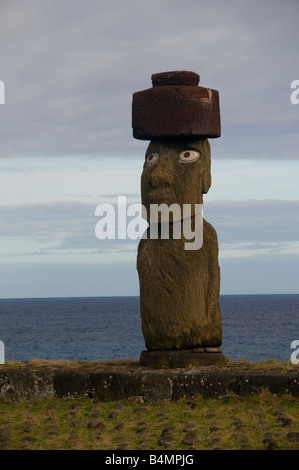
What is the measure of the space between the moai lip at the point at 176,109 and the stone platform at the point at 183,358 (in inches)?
148

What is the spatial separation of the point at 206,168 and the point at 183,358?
11.0 ft

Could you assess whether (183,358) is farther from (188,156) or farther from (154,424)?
(188,156)

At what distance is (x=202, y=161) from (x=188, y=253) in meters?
1.64

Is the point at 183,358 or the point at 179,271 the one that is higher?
the point at 179,271

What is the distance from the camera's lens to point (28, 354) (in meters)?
46.3

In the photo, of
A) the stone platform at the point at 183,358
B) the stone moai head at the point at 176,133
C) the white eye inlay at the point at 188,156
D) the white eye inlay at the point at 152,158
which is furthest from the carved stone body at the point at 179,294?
the white eye inlay at the point at 152,158

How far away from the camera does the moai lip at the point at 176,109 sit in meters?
12.3

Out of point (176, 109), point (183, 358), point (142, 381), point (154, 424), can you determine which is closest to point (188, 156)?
point (176, 109)

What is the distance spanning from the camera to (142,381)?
37.4 ft

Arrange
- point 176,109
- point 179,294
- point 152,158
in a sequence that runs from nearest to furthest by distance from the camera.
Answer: point 176,109
point 179,294
point 152,158

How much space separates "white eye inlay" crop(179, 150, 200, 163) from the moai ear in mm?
164

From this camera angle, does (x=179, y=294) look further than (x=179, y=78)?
No
